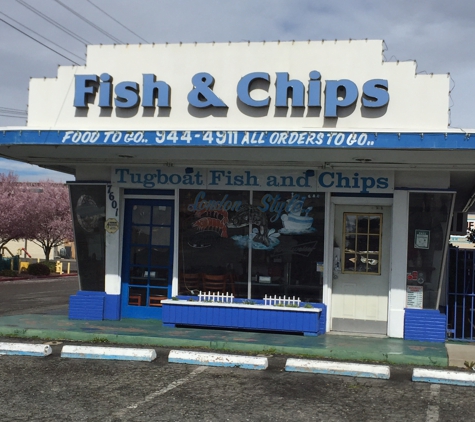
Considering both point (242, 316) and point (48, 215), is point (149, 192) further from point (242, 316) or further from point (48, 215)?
point (48, 215)

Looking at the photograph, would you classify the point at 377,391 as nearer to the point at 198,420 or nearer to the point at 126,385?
the point at 198,420

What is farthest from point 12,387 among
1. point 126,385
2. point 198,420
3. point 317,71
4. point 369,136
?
point 317,71

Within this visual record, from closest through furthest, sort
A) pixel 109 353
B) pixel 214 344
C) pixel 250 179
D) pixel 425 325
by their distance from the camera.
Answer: pixel 109 353 < pixel 214 344 < pixel 425 325 < pixel 250 179

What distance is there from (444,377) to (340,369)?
1.37m

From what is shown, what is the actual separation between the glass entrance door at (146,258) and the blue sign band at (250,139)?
2.61 metres

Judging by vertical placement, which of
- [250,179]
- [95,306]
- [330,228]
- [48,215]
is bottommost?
[95,306]

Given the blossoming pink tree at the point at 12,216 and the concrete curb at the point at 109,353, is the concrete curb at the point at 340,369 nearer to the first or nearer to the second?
the concrete curb at the point at 109,353

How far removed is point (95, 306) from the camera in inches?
505

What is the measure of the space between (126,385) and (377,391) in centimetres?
315

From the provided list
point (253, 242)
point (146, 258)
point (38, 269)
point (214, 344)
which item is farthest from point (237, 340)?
point (38, 269)

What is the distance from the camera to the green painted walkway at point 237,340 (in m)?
9.95

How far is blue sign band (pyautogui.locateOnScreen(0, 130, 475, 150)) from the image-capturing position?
952cm

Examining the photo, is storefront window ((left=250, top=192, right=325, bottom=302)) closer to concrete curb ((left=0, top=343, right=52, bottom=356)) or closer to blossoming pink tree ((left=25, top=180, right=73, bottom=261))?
concrete curb ((left=0, top=343, right=52, bottom=356))

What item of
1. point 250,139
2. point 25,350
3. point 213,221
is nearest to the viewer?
point 25,350
